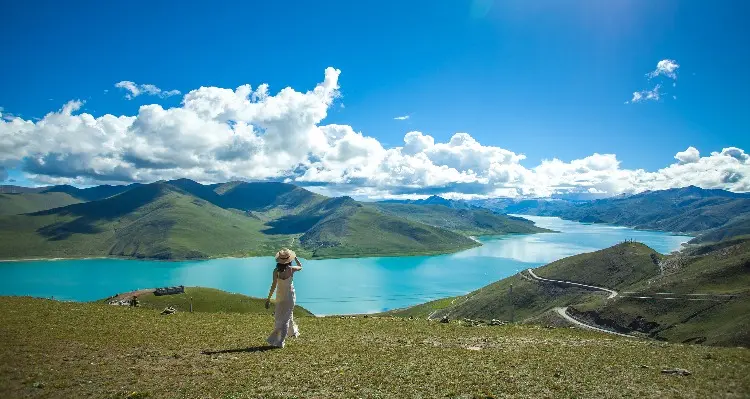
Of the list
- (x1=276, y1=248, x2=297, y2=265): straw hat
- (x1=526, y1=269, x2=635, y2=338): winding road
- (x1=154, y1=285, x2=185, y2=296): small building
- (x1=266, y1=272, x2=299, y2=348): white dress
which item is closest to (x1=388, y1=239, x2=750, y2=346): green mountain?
(x1=526, y1=269, x2=635, y2=338): winding road

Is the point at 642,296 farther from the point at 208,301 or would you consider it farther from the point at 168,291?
the point at 168,291

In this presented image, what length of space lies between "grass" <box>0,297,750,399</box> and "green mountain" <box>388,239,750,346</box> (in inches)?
2650

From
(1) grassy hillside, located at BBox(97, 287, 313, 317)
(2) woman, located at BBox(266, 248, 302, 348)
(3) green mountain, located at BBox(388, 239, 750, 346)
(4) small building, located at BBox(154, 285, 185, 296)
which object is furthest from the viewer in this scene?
(3) green mountain, located at BBox(388, 239, 750, 346)

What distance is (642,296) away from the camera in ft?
389

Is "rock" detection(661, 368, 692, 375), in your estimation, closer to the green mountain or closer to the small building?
the green mountain

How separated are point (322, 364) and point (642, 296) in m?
127

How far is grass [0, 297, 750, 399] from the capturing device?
1413 cm

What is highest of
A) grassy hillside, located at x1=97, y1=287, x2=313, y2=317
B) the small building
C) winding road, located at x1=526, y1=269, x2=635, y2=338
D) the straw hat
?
the straw hat

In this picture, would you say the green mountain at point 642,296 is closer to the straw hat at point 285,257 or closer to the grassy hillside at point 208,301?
the grassy hillside at point 208,301

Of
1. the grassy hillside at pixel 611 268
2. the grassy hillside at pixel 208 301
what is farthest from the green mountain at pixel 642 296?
the grassy hillside at pixel 208 301

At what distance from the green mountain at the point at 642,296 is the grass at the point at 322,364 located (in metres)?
67.3

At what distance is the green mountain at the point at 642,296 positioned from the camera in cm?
9400

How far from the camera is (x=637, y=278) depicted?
152 m

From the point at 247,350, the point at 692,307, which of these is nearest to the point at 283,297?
the point at 247,350
